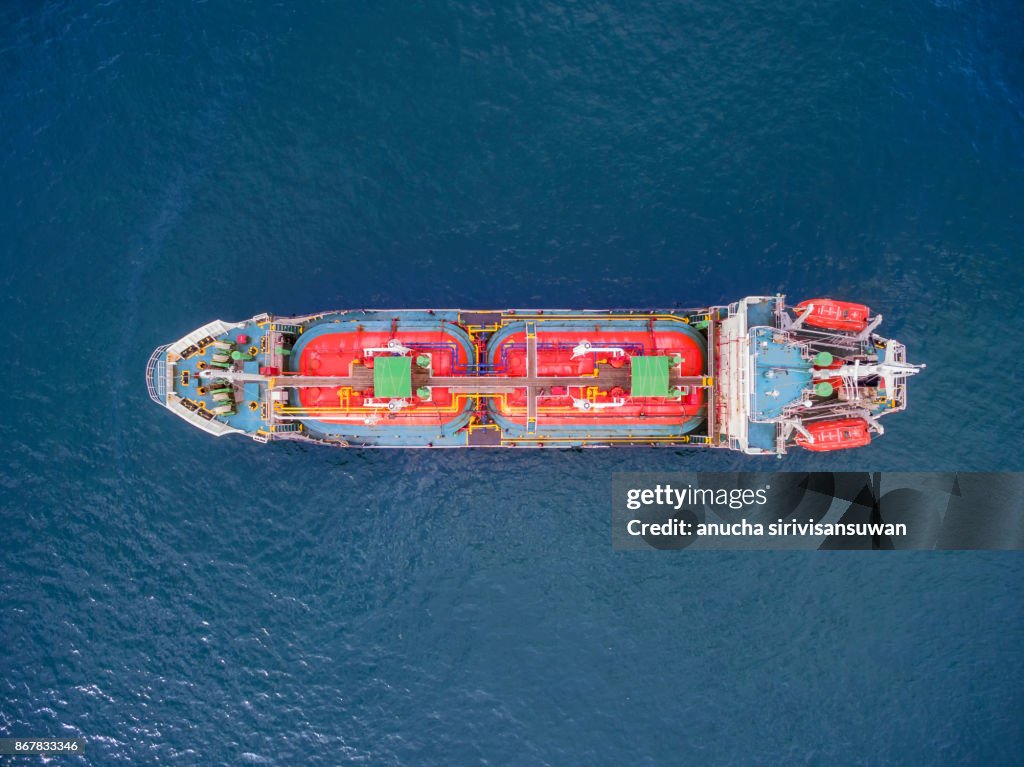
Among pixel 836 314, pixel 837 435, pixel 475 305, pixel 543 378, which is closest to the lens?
pixel 836 314

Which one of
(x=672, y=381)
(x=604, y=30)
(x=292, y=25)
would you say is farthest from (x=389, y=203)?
(x=672, y=381)

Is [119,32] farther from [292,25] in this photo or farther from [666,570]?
[666,570]

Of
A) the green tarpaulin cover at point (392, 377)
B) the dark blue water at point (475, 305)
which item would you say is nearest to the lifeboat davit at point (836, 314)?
the dark blue water at point (475, 305)

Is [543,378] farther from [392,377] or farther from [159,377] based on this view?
[159,377]

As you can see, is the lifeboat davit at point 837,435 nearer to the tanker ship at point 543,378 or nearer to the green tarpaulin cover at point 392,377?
the tanker ship at point 543,378

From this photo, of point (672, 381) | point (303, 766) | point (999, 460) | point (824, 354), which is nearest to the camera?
point (824, 354)

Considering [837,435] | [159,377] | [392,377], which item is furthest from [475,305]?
[837,435]
